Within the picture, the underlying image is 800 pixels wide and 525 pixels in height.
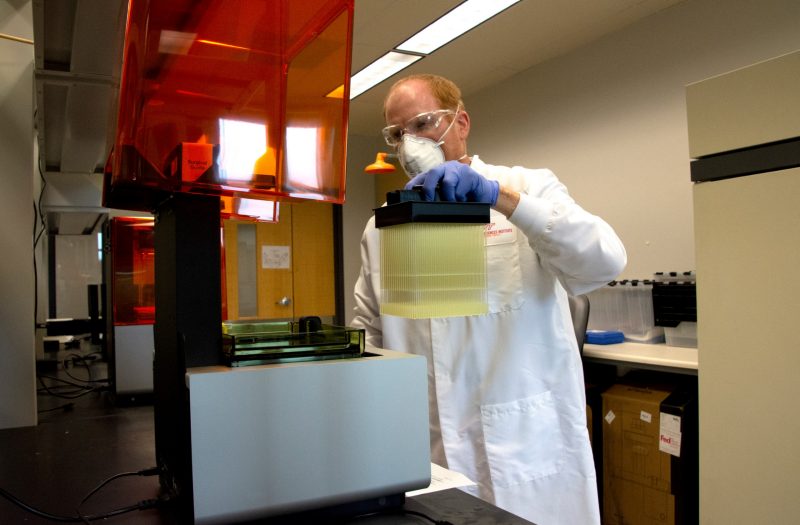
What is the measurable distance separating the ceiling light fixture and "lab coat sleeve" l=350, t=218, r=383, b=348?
1251mm

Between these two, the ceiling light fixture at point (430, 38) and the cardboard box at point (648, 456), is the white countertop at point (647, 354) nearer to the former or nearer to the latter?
the cardboard box at point (648, 456)

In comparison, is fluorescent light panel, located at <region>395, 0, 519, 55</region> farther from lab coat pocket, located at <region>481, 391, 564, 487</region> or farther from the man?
lab coat pocket, located at <region>481, 391, 564, 487</region>

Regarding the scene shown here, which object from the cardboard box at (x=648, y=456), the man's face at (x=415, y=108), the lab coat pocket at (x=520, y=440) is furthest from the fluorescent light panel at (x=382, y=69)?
the lab coat pocket at (x=520, y=440)

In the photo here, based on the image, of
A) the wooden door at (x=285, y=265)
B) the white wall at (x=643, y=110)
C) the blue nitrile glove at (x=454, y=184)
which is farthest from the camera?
the wooden door at (x=285, y=265)

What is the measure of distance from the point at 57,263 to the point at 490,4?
346cm

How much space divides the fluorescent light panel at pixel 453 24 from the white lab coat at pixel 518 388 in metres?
1.69

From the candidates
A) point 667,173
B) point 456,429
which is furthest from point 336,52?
point 667,173

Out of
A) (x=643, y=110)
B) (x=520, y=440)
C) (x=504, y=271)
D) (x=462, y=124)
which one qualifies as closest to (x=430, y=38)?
(x=643, y=110)

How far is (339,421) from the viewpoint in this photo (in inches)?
23.3

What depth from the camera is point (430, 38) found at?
306 cm

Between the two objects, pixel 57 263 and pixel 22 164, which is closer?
pixel 22 164

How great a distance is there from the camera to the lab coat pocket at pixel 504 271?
49.4 inches

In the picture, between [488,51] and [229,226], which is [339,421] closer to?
[488,51]

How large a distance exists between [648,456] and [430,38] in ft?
7.48
